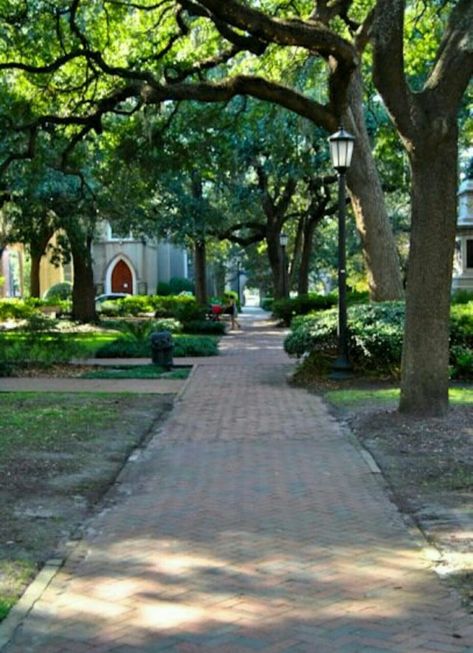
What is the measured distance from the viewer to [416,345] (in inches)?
377

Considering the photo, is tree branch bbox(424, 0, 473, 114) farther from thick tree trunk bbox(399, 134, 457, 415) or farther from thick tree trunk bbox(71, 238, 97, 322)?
thick tree trunk bbox(71, 238, 97, 322)

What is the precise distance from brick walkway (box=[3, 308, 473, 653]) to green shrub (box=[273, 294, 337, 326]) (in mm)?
22951

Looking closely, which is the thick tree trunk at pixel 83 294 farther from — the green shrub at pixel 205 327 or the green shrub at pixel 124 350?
the green shrub at pixel 124 350

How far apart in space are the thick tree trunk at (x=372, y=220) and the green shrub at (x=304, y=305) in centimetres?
1461

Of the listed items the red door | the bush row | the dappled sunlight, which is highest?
the red door

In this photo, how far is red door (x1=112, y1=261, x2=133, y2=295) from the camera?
57.0 metres

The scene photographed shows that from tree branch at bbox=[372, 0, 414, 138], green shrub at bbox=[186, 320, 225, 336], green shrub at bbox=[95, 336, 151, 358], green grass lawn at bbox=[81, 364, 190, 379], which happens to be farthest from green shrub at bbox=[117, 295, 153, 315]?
tree branch at bbox=[372, 0, 414, 138]

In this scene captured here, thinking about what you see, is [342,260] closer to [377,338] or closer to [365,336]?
[365,336]

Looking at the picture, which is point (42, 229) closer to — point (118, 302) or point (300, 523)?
point (118, 302)

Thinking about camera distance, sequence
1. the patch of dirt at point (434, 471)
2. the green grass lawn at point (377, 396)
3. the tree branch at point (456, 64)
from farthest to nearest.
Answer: the green grass lawn at point (377, 396) < the tree branch at point (456, 64) < the patch of dirt at point (434, 471)

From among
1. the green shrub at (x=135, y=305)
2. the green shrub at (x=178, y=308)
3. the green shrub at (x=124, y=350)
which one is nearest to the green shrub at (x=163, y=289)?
the green shrub at (x=178, y=308)

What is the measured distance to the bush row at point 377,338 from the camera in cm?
1398

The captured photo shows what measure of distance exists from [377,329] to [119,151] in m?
8.72

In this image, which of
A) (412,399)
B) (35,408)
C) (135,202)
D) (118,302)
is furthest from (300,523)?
(118,302)
